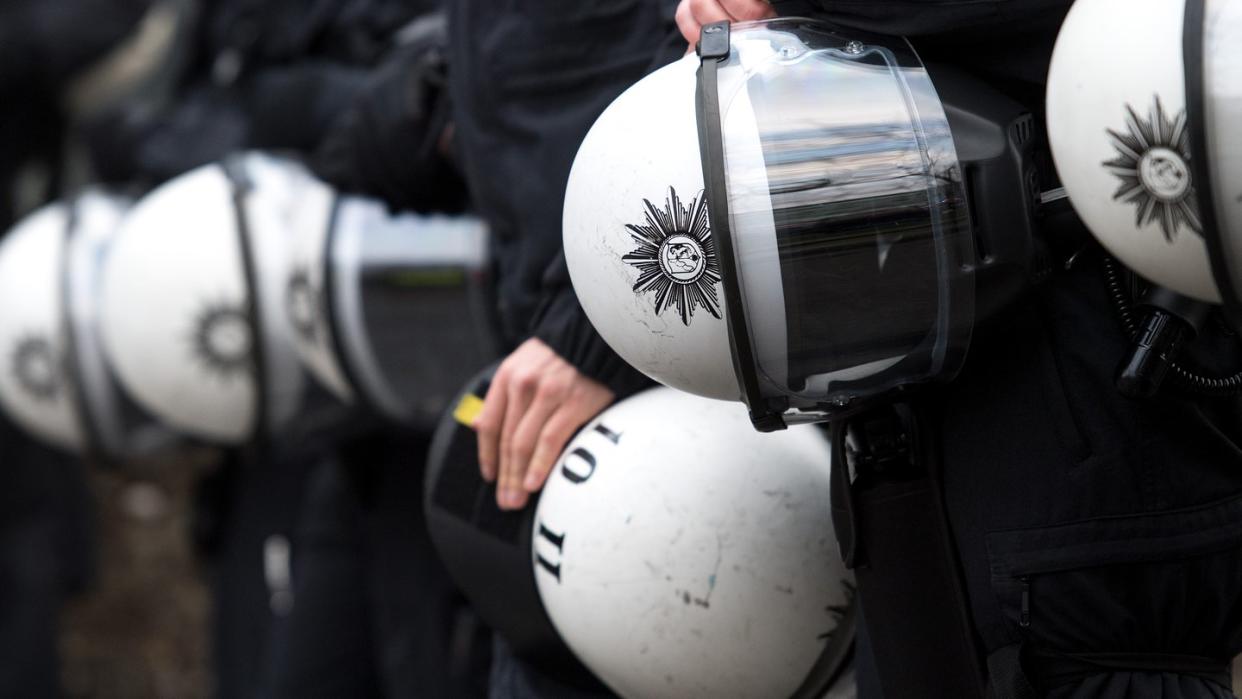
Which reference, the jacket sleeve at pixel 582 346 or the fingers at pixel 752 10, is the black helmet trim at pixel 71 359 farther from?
the fingers at pixel 752 10

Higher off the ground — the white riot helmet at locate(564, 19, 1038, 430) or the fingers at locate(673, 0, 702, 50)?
the fingers at locate(673, 0, 702, 50)

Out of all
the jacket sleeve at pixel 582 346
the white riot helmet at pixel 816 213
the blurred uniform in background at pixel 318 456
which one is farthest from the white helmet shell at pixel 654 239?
the blurred uniform in background at pixel 318 456

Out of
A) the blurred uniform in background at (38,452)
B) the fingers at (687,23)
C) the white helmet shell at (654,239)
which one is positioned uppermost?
the fingers at (687,23)

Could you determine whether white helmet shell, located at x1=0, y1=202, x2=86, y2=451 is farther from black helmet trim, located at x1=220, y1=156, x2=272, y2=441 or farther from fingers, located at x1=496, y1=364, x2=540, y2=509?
fingers, located at x1=496, y1=364, x2=540, y2=509

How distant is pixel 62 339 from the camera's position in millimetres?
2805

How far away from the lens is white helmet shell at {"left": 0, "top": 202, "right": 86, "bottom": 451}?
2.81 metres

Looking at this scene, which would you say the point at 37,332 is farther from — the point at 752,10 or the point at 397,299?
the point at 752,10

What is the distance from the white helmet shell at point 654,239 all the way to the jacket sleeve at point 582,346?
0.30 meters

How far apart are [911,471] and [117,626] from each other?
395cm

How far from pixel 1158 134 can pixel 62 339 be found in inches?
89.9

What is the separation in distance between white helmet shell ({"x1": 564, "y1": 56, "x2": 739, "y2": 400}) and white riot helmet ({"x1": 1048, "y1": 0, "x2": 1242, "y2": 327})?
1.00 feet

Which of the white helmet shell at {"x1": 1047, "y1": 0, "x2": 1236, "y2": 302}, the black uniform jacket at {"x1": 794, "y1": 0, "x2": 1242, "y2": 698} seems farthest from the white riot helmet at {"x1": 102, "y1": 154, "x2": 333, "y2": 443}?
the white helmet shell at {"x1": 1047, "y1": 0, "x2": 1236, "y2": 302}

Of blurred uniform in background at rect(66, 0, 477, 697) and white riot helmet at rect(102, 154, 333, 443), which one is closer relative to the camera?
blurred uniform in background at rect(66, 0, 477, 697)

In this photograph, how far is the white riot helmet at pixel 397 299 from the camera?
246 cm
